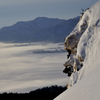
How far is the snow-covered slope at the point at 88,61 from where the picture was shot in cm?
483

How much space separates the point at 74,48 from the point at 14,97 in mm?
106586

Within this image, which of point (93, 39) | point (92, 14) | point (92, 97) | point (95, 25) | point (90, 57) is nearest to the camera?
point (92, 97)

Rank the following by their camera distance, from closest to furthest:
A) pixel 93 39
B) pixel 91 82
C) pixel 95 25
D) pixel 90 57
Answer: pixel 91 82 → pixel 90 57 → pixel 93 39 → pixel 95 25

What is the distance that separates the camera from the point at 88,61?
14727 mm

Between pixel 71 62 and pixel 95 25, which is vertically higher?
pixel 95 25

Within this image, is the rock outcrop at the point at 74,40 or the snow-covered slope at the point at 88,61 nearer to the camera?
the snow-covered slope at the point at 88,61

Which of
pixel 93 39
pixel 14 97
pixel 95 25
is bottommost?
pixel 14 97

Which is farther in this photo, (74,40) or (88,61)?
(74,40)

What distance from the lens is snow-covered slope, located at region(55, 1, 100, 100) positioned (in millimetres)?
4827

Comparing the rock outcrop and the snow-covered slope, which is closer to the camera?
the snow-covered slope

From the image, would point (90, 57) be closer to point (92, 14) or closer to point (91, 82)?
point (92, 14)

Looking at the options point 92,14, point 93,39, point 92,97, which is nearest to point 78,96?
point 92,97

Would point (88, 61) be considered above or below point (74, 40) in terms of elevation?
below

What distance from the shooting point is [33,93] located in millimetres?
142000
